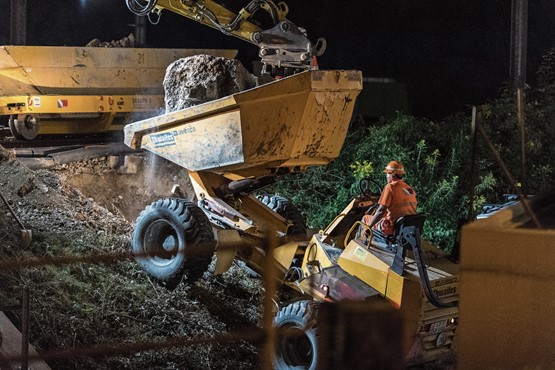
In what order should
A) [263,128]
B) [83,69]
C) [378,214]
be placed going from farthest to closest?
[83,69] → [263,128] → [378,214]

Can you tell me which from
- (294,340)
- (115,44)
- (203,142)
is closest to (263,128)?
(203,142)

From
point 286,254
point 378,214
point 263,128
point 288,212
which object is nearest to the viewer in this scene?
point 378,214

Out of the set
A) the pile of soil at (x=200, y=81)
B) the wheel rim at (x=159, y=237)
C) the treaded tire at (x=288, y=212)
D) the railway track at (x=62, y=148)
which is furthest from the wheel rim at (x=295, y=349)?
the railway track at (x=62, y=148)

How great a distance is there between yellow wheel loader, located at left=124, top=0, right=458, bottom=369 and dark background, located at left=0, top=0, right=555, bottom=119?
995 centimetres

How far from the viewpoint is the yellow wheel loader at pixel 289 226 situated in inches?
316

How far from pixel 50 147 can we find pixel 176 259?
19.1 ft

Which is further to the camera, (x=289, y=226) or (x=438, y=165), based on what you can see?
(x=438, y=165)

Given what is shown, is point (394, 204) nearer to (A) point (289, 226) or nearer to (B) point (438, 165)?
(A) point (289, 226)

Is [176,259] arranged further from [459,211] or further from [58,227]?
[459,211]

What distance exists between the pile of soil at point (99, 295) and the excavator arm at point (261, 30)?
2.79 metres

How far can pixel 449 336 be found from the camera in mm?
8211

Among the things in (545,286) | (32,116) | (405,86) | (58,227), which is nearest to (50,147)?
(32,116)

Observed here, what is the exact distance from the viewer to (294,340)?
322 inches

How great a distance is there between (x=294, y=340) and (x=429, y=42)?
46.8ft
